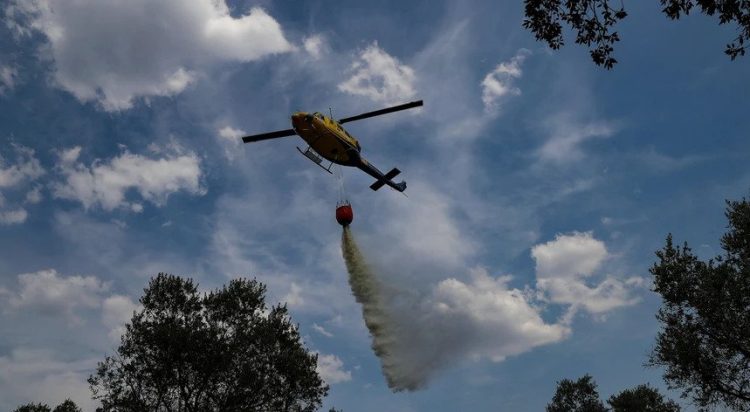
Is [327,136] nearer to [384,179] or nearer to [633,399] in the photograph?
[384,179]

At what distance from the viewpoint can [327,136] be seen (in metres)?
40.3

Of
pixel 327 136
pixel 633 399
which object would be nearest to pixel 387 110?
pixel 327 136

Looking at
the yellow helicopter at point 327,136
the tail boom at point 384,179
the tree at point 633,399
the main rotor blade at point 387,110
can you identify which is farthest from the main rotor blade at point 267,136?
the tree at point 633,399

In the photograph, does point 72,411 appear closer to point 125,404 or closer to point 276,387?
point 125,404

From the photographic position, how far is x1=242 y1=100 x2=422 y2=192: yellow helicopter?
39656 mm

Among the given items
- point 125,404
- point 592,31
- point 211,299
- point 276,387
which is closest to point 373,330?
point 276,387

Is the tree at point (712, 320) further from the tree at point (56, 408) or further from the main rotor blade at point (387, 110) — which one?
the tree at point (56, 408)

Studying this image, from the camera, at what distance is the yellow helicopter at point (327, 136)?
1561 inches

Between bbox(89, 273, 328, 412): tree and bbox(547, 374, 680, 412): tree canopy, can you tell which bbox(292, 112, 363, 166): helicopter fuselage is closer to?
bbox(89, 273, 328, 412): tree

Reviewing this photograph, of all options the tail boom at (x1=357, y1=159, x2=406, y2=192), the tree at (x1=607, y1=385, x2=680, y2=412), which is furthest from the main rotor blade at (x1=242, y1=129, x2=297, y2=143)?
the tree at (x1=607, y1=385, x2=680, y2=412)

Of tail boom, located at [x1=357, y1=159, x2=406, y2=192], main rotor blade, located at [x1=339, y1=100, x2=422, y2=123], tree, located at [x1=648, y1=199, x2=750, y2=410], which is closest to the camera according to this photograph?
tree, located at [x1=648, y1=199, x2=750, y2=410]

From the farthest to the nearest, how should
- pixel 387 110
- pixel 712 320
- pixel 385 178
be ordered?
pixel 385 178 → pixel 387 110 → pixel 712 320

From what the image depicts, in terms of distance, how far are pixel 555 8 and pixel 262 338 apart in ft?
96.6

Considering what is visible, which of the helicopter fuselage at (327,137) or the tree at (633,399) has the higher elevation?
the helicopter fuselage at (327,137)
